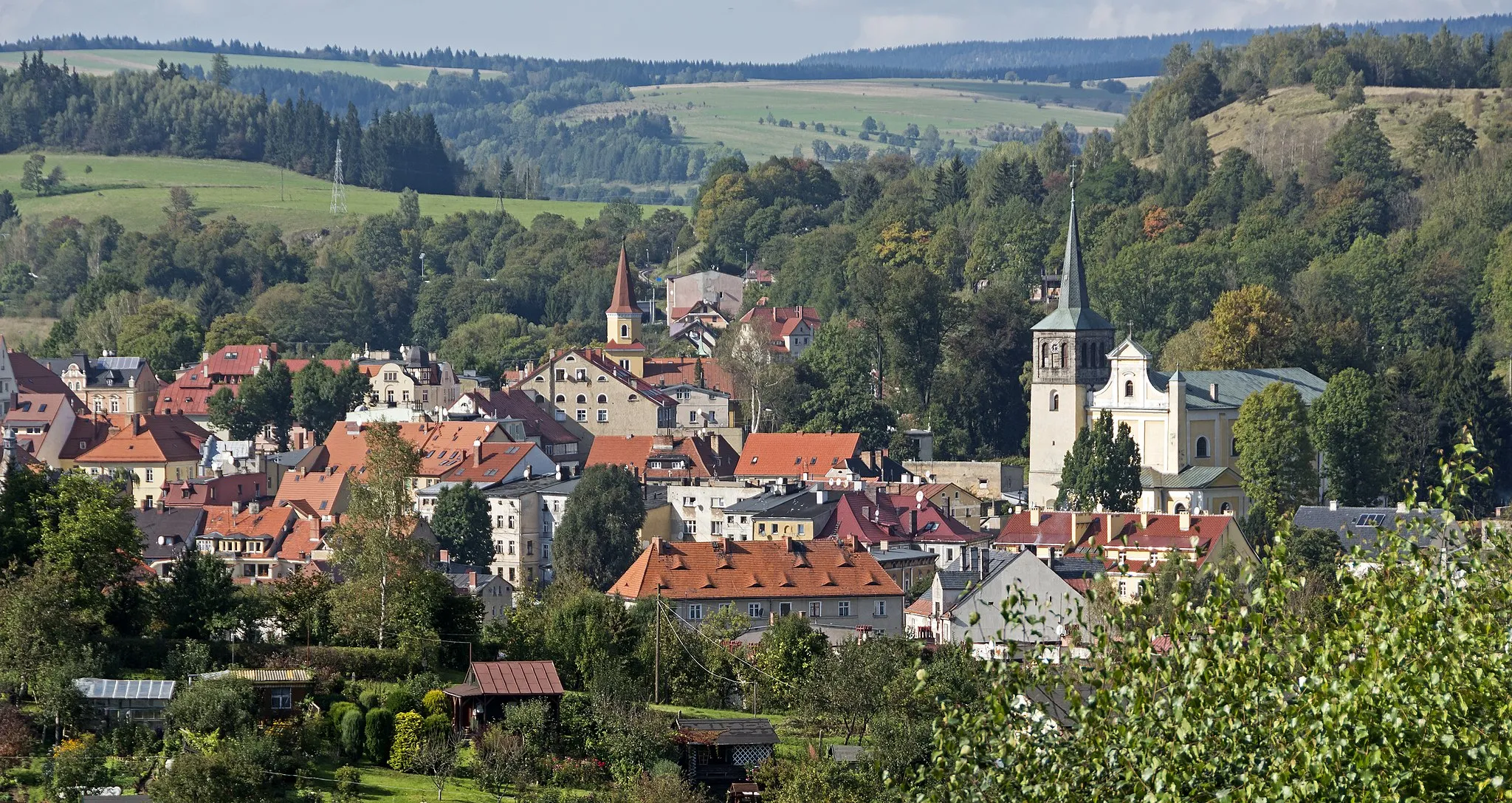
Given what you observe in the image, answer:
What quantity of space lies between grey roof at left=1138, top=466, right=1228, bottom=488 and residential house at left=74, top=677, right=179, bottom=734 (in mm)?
43115

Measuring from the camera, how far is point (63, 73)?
642 ft

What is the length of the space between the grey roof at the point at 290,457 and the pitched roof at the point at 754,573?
2933cm

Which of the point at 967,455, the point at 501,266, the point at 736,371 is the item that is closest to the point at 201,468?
the point at 736,371

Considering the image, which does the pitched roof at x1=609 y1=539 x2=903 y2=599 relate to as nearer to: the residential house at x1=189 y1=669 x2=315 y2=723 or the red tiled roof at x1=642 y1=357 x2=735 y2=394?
the residential house at x1=189 y1=669 x2=315 y2=723

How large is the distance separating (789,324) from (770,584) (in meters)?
58.7

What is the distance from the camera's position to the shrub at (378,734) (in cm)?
3806

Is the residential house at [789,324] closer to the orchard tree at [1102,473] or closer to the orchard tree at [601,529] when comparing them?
the orchard tree at [601,529]

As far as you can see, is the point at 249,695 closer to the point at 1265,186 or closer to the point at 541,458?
the point at 541,458

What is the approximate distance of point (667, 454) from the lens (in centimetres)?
8656

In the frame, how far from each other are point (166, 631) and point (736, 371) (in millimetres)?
59954

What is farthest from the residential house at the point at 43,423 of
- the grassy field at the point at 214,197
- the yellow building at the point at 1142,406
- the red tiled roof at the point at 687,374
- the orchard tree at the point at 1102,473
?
the grassy field at the point at 214,197

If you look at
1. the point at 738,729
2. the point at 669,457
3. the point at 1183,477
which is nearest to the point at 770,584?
the point at 738,729

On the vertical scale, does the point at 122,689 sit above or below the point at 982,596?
above

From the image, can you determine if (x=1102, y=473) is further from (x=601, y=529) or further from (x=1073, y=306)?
(x=601, y=529)
